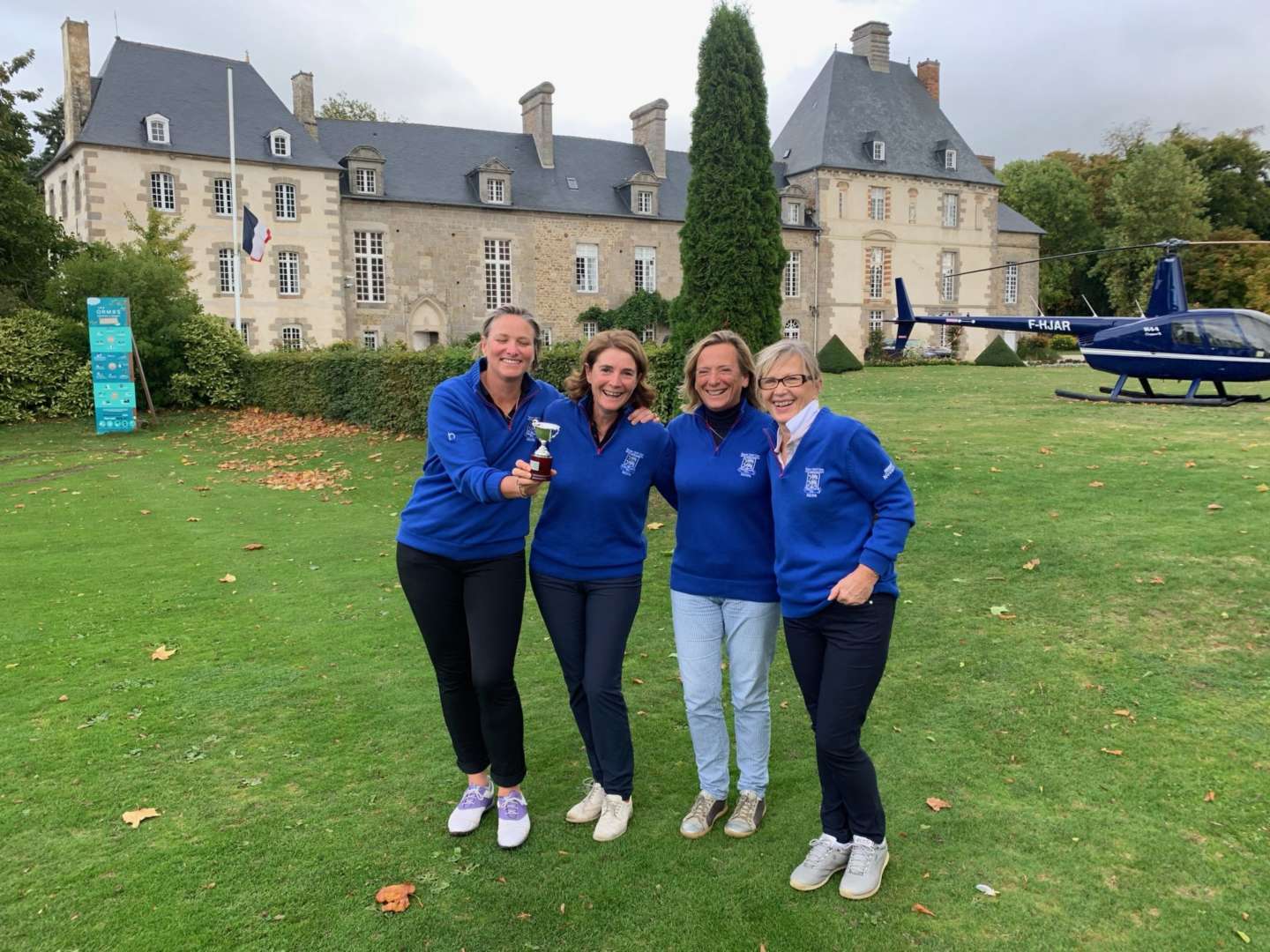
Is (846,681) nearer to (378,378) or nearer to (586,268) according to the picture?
(378,378)

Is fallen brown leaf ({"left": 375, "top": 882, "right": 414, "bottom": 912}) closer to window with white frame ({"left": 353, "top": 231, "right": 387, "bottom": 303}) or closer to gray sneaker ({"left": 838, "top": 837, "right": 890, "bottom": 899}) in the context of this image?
gray sneaker ({"left": 838, "top": 837, "right": 890, "bottom": 899})

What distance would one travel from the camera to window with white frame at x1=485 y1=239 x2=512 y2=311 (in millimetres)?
40031

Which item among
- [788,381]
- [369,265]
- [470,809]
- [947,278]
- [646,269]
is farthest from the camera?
[947,278]

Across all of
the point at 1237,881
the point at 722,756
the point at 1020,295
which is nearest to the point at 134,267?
the point at 722,756

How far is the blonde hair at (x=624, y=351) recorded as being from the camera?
3.58 meters

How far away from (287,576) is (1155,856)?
22.7 feet

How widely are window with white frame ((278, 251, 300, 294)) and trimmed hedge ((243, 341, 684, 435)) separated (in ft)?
42.6

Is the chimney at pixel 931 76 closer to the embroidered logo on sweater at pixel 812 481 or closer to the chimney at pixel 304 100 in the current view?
the chimney at pixel 304 100

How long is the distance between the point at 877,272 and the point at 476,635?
4639 cm

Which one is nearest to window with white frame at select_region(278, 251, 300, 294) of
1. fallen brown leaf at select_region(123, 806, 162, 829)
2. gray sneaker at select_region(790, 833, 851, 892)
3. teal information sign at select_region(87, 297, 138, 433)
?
teal information sign at select_region(87, 297, 138, 433)

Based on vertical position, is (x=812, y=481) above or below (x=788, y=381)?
below

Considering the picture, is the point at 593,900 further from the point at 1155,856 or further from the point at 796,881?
the point at 1155,856

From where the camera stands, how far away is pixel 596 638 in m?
3.60

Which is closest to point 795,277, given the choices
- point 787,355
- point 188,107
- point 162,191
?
point 188,107
